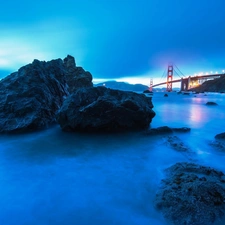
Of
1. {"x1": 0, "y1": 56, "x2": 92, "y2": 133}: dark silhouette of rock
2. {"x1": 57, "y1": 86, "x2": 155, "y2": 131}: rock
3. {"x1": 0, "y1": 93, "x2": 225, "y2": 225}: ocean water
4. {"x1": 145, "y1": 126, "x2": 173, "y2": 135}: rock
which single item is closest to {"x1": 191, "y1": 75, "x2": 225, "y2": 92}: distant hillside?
{"x1": 145, "y1": 126, "x2": 173, "y2": 135}: rock

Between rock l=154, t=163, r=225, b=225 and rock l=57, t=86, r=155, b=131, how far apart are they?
12.7 ft

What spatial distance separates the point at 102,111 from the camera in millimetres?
6379

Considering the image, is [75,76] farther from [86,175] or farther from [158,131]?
[86,175]

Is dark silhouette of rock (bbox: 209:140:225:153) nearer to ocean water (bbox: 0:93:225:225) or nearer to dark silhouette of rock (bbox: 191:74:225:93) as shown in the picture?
ocean water (bbox: 0:93:225:225)

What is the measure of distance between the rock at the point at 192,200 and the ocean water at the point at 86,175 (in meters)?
0.14

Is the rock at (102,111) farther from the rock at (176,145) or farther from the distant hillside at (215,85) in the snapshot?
the distant hillside at (215,85)

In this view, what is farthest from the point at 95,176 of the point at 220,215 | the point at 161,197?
the point at 220,215

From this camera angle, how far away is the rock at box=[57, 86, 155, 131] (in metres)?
6.38

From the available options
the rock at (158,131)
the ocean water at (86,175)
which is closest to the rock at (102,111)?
the ocean water at (86,175)

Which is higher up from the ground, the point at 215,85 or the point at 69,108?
the point at 69,108

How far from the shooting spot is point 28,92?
7.65 m

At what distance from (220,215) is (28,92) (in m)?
7.61

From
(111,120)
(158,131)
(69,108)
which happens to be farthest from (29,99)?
(158,131)

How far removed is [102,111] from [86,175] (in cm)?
314
